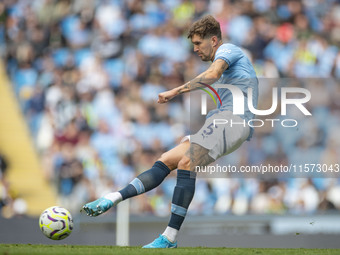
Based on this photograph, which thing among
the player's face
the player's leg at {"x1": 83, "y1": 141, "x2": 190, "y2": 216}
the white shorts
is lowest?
the player's leg at {"x1": 83, "y1": 141, "x2": 190, "y2": 216}

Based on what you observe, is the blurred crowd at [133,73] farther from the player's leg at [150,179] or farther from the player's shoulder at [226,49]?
the player's shoulder at [226,49]

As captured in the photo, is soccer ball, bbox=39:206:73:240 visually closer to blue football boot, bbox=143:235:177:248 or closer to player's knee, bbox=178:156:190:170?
blue football boot, bbox=143:235:177:248

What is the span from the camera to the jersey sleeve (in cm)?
527

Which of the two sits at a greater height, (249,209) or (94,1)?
(94,1)

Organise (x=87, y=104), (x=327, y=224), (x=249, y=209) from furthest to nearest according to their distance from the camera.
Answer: (x=87, y=104)
(x=249, y=209)
(x=327, y=224)

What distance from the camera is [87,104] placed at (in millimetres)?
10906

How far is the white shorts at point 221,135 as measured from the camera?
5.33 metres

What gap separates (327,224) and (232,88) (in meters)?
2.82

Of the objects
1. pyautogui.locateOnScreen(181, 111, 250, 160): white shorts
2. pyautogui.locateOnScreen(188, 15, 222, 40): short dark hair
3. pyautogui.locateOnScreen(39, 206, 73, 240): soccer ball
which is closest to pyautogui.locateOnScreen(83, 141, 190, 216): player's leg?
pyautogui.locateOnScreen(181, 111, 250, 160): white shorts

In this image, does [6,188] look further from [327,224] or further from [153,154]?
[327,224]

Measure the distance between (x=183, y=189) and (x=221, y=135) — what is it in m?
0.55

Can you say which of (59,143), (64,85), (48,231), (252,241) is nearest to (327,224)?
(252,241)

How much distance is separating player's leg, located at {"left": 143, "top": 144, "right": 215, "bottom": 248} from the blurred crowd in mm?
2886

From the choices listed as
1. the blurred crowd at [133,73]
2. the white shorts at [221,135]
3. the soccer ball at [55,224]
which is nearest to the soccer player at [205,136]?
the white shorts at [221,135]
